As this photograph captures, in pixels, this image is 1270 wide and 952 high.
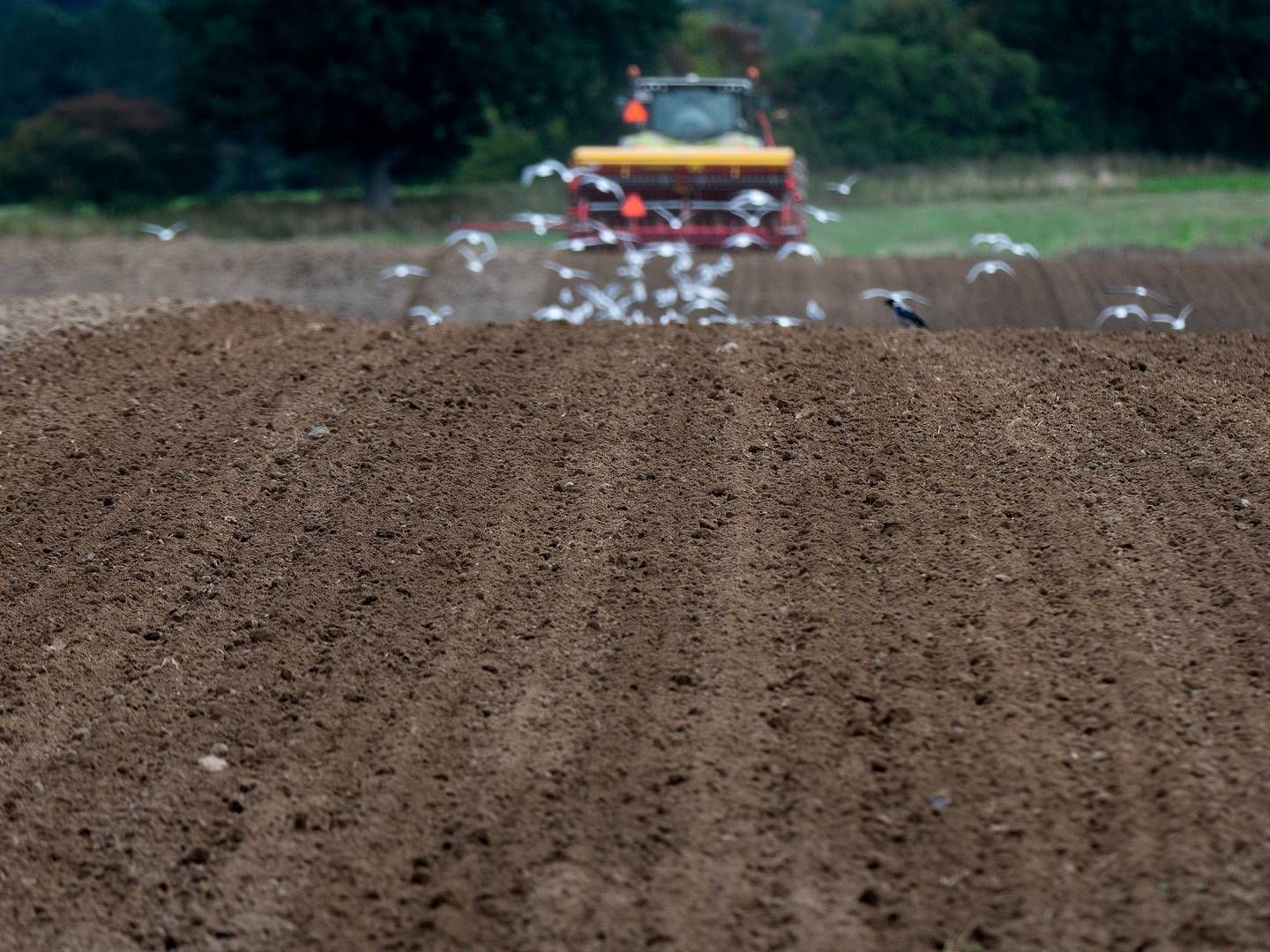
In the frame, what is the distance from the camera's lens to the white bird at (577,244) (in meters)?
16.1

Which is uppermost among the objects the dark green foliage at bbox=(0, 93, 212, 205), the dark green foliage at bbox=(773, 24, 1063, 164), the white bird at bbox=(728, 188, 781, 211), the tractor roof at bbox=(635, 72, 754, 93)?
the tractor roof at bbox=(635, 72, 754, 93)

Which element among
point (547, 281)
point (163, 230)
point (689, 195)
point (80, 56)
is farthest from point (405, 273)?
point (80, 56)

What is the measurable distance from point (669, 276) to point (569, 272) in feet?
3.83

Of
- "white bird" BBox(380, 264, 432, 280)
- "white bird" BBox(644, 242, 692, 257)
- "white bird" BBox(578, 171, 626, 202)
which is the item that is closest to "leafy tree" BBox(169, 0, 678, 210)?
"white bird" BBox(578, 171, 626, 202)

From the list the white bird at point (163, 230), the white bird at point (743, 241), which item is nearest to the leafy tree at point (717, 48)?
the white bird at point (163, 230)

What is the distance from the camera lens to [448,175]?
107 ft

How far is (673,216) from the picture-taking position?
690 inches

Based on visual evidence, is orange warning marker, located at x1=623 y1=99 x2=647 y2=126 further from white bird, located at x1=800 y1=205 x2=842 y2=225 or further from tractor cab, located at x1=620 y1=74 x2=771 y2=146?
white bird, located at x1=800 y1=205 x2=842 y2=225

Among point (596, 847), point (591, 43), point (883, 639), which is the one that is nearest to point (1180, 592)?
point (883, 639)

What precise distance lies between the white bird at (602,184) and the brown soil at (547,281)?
0.86 meters

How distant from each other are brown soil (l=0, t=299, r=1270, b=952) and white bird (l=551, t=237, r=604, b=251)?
7657 millimetres

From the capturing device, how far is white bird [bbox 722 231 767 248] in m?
15.4

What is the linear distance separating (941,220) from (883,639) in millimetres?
18201

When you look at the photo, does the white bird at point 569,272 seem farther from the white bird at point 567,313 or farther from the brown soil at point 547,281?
the white bird at point 567,313
